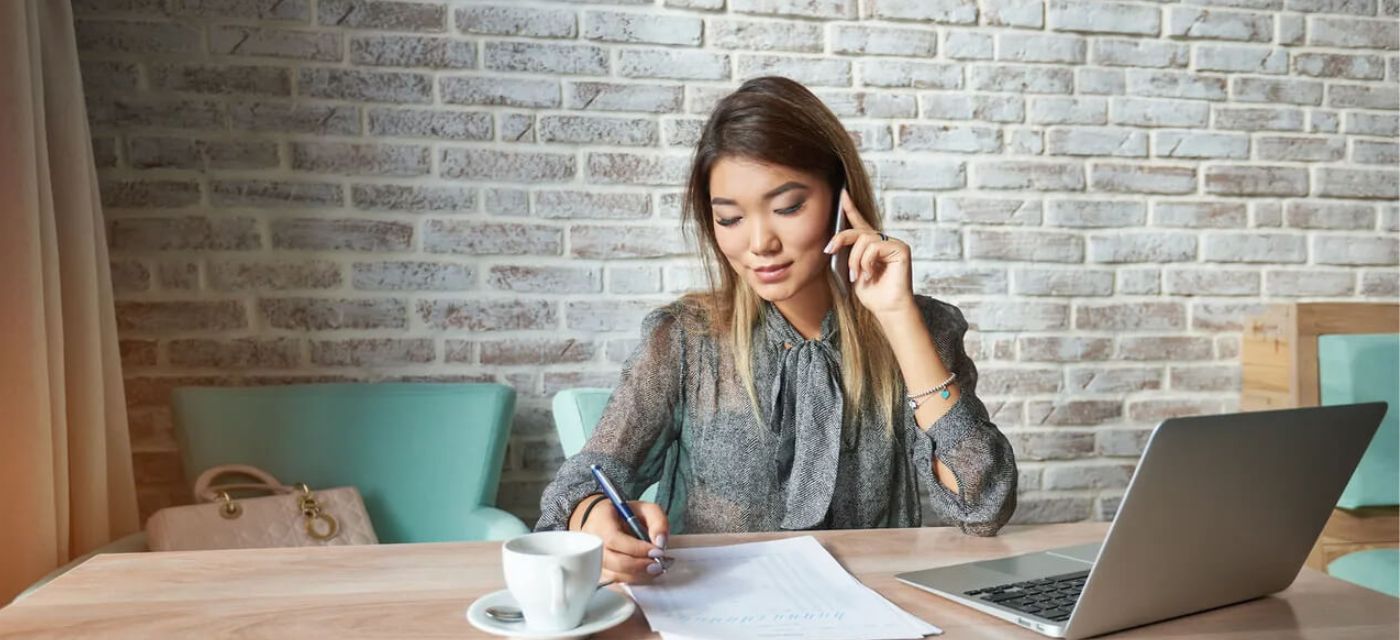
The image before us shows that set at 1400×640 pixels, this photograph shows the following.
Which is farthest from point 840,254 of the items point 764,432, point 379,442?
point 379,442

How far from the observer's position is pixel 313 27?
2.06 m

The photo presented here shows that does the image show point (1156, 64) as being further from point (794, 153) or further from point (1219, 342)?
point (794, 153)

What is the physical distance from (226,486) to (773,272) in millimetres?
1144

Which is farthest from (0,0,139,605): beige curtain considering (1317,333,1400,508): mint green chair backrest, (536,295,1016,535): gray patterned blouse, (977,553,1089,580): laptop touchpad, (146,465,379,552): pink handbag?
(1317,333,1400,508): mint green chair backrest

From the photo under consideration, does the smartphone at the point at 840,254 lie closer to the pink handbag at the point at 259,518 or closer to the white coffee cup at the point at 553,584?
A: the white coffee cup at the point at 553,584

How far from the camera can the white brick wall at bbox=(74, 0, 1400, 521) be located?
204cm

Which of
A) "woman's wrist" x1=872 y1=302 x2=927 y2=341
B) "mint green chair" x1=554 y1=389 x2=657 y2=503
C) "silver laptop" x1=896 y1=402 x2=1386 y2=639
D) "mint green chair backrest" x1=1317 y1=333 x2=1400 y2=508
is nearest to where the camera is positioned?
"silver laptop" x1=896 y1=402 x2=1386 y2=639

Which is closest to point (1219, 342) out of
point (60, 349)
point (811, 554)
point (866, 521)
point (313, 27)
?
point (866, 521)

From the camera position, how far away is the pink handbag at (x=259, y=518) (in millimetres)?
1685

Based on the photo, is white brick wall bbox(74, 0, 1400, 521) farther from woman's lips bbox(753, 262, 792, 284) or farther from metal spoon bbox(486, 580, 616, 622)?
metal spoon bbox(486, 580, 616, 622)

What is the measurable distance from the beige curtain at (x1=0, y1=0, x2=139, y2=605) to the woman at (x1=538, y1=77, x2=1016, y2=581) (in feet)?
3.05

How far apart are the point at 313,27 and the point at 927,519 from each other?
1752mm

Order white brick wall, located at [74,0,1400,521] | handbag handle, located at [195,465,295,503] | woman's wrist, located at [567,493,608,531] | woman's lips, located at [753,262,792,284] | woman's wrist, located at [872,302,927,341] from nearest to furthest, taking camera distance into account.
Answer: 1. woman's wrist, located at [567,493,608,531]
2. woman's wrist, located at [872,302,927,341]
3. woman's lips, located at [753,262,792,284]
4. handbag handle, located at [195,465,295,503]
5. white brick wall, located at [74,0,1400,521]

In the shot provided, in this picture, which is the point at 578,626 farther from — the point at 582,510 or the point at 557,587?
the point at 582,510
